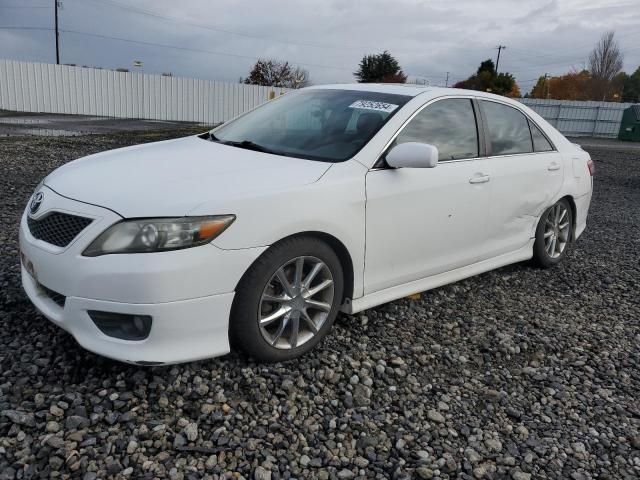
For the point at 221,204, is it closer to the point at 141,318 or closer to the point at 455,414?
the point at 141,318

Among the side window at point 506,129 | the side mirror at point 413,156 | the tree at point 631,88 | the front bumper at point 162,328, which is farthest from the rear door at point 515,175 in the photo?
the tree at point 631,88

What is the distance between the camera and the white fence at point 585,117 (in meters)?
33.3

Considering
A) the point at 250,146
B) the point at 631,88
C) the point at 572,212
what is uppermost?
the point at 631,88

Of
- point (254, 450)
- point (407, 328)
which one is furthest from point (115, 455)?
point (407, 328)

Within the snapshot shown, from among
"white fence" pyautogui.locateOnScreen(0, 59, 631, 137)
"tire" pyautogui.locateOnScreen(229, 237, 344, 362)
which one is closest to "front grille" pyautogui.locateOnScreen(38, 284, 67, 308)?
"tire" pyautogui.locateOnScreen(229, 237, 344, 362)

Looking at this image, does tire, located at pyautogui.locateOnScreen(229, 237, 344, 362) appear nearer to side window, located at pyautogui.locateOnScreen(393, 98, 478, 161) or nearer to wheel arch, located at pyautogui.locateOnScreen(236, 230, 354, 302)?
wheel arch, located at pyautogui.locateOnScreen(236, 230, 354, 302)

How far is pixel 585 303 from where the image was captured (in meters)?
4.52

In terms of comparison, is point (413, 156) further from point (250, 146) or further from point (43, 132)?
point (43, 132)

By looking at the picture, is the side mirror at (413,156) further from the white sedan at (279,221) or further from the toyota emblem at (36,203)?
the toyota emblem at (36,203)

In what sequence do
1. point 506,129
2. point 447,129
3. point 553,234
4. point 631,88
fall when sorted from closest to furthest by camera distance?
point 447,129 < point 506,129 < point 553,234 < point 631,88

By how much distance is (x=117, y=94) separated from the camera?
25.8m

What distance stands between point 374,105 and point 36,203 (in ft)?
7.18

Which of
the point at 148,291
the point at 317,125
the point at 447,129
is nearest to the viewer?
the point at 148,291

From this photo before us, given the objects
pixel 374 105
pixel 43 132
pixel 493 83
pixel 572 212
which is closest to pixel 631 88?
pixel 493 83
